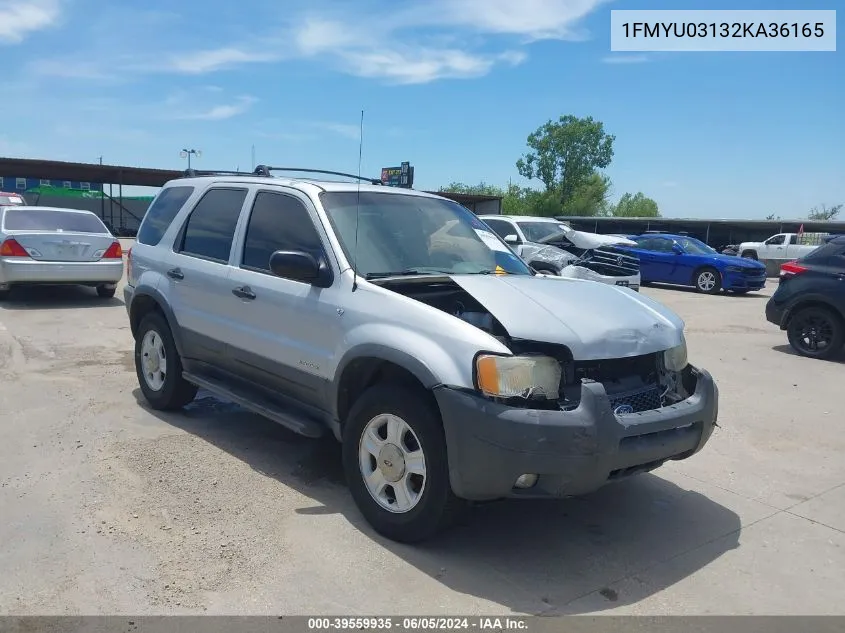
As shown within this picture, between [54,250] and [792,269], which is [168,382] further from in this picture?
[792,269]

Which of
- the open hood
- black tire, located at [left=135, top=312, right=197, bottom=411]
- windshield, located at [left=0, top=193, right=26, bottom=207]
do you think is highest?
windshield, located at [left=0, top=193, right=26, bottom=207]

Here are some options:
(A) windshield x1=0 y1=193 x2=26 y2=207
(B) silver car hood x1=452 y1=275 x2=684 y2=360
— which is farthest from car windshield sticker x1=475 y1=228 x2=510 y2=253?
(A) windshield x1=0 y1=193 x2=26 y2=207

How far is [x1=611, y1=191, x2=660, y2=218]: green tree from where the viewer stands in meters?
92.8

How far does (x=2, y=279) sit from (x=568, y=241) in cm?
1178

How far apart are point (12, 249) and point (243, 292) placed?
326 inches

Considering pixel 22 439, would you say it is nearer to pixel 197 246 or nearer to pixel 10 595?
pixel 197 246

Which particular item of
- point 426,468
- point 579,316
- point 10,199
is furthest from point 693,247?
point 10,199

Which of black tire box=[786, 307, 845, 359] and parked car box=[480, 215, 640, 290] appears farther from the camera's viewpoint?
parked car box=[480, 215, 640, 290]

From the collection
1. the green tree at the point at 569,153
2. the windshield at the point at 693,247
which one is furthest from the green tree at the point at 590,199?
the windshield at the point at 693,247

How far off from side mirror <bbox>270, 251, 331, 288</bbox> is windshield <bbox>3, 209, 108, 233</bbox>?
918 cm

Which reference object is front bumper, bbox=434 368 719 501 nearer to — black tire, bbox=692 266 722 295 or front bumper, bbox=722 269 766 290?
front bumper, bbox=722 269 766 290

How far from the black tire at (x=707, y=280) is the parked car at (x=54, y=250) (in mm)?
14254

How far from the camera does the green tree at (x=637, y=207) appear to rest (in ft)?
304

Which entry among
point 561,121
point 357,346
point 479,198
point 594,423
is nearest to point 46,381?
point 357,346
